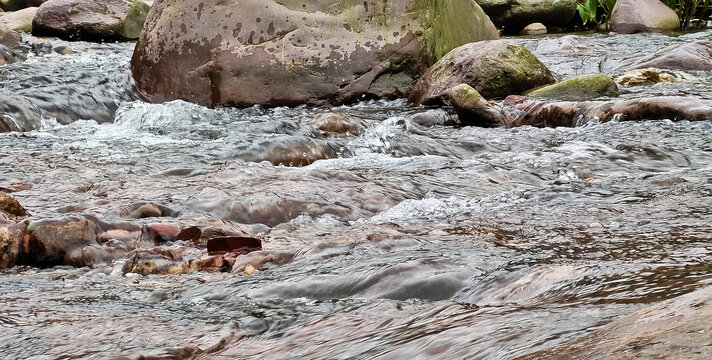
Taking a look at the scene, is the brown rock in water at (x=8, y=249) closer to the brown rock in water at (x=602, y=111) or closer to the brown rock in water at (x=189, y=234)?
the brown rock in water at (x=189, y=234)

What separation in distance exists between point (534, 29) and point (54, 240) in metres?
15.2

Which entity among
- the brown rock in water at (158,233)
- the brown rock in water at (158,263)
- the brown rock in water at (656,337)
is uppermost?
the brown rock in water at (656,337)

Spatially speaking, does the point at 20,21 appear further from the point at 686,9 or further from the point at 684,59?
the point at 686,9

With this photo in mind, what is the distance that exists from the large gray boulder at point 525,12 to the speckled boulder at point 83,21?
7.42 m

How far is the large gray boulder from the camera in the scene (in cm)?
1722

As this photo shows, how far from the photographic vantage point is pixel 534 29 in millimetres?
17312

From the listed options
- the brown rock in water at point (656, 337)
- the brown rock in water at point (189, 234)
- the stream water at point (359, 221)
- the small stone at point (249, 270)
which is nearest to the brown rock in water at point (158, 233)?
the brown rock in water at point (189, 234)

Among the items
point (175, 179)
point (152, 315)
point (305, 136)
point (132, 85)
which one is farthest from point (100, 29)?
point (152, 315)

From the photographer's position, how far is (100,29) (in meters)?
13.3

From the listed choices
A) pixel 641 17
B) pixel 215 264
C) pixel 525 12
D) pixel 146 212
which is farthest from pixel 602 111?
pixel 525 12

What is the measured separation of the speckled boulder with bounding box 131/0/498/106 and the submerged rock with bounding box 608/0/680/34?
7485 millimetres

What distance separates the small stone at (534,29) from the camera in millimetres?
17188

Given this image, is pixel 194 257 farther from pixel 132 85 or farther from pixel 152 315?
pixel 132 85

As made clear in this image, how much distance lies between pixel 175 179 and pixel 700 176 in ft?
9.51
